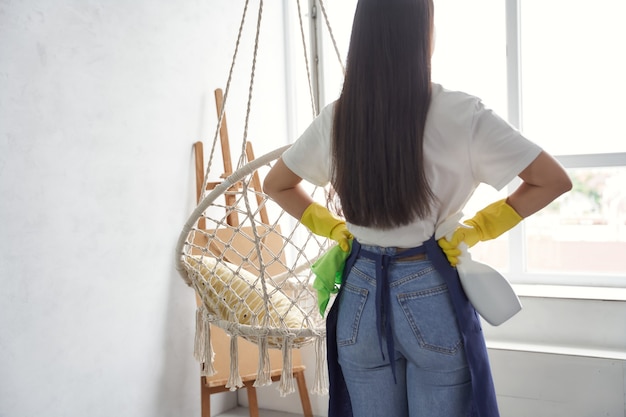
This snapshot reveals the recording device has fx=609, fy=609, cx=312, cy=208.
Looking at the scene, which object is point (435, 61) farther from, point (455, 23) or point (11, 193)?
point (11, 193)

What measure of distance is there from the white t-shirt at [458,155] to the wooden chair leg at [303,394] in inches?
60.1

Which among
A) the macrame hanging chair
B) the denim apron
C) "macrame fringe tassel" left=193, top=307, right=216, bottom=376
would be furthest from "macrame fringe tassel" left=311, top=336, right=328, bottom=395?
the denim apron

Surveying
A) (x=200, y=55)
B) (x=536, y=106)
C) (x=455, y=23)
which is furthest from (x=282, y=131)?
(x=536, y=106)

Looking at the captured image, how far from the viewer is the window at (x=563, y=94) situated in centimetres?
258

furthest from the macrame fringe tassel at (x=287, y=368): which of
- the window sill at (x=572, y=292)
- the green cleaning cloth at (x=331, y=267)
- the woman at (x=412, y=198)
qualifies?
the window sill at (x=572, y=292)

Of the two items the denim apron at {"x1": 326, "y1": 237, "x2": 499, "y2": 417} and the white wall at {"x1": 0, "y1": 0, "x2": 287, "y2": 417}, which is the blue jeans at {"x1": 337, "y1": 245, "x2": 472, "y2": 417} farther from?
the white wall at {"x1": 0, "y1": 0, "x2": 287, "y2": 417}

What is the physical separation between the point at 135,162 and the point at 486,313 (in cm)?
154

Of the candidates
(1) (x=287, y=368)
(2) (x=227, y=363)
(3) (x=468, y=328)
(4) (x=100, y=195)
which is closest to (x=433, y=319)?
(3) (x=468, y=328)

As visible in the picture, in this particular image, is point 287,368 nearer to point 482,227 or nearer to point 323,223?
point 323,223

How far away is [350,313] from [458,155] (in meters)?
0.38

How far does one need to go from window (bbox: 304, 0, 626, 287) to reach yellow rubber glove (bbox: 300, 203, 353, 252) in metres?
1.46

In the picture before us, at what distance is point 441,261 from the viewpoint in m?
1.19

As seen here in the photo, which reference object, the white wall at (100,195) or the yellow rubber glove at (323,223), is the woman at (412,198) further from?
the white wall at (100,195)

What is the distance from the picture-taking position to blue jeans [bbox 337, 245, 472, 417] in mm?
1156
